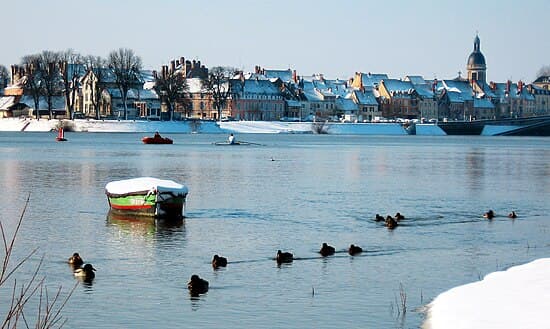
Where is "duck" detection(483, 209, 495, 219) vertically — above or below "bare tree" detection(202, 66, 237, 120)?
below

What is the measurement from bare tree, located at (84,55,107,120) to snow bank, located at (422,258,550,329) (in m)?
125

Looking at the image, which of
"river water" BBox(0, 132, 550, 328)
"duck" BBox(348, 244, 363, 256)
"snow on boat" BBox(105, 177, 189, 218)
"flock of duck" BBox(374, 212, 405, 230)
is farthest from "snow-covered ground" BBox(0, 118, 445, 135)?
"duck" BBox(348, 244, 363, 256)

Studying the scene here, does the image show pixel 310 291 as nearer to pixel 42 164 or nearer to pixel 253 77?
pixel 42 164

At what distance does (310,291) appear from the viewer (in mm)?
21297

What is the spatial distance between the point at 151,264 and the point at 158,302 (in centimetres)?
439

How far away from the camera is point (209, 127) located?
156375 millimetres

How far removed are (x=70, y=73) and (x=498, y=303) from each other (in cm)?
14380

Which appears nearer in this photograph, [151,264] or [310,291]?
[310,291]

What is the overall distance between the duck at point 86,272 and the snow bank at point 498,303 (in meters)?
7.73

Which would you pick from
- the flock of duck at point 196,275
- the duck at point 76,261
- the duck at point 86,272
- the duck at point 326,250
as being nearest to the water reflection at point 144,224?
the flock of duck at point 196,275

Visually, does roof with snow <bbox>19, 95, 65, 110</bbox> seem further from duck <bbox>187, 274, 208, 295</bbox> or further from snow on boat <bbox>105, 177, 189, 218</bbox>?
duck <bbox>187, 274, 208, 295</bbox>

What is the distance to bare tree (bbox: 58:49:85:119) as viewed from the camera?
5625 inches

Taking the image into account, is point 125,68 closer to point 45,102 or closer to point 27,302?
point 45,102

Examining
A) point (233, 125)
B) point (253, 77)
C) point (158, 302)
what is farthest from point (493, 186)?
point (253, 77)
